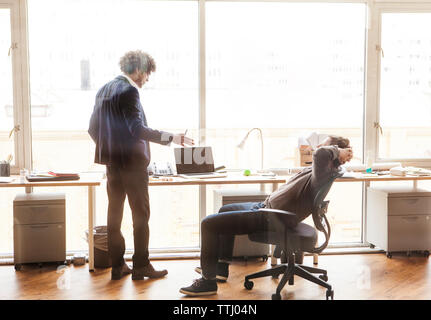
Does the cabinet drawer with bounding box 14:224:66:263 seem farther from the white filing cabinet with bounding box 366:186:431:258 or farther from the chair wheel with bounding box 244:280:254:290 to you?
the white filing cabinet with bounding box 366:186:431:258

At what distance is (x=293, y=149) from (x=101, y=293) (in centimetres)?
199

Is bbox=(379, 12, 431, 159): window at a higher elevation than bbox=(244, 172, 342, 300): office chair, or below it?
higher

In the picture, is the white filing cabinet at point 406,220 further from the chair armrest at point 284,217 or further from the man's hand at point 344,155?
the chair armrest at point 284,217

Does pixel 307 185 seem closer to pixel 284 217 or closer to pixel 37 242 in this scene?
pixel 284 217

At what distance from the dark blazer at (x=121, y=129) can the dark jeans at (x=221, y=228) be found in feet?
2.13

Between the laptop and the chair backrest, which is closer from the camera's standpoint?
the chair backrest

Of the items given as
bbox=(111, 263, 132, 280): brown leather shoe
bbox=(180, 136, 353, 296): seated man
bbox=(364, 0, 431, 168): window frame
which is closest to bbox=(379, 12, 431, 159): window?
bbox=(364, 0, 431, 168): window frame

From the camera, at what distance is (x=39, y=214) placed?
4.30 metres

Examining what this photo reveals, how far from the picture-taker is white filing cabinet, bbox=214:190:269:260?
4.43 meters

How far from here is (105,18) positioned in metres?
4.57

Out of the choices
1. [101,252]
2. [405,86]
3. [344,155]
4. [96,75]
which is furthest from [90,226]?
[405,86]

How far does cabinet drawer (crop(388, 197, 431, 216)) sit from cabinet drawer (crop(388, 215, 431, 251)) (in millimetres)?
39

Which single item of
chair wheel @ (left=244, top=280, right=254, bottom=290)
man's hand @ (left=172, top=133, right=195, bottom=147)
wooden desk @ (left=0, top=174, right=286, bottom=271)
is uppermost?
man's hand @ (left=172, top=133, right=195, bottom=147)

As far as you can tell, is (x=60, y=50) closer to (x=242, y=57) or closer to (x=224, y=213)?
(x=242, y=57)
